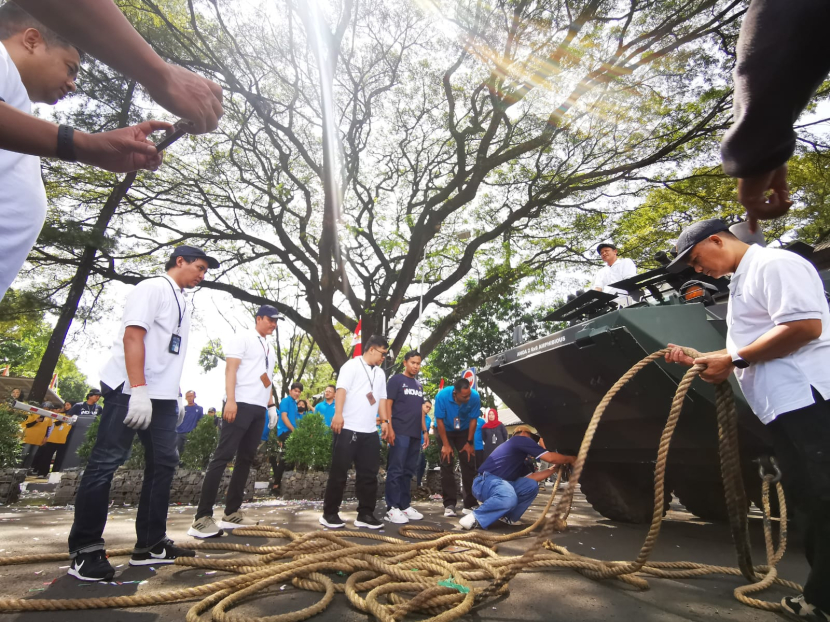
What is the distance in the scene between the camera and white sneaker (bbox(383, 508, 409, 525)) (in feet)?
18.2

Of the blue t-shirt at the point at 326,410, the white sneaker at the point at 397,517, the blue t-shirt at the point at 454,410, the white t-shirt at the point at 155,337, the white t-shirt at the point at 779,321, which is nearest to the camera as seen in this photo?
the white t-shirt at the point at 779,321

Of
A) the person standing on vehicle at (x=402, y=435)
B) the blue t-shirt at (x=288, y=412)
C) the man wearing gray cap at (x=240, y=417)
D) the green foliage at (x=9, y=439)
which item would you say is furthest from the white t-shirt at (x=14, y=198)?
the blue t-shirt at (x=288, y=412)

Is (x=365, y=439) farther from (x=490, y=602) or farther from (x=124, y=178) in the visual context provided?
(x=124, y=178)

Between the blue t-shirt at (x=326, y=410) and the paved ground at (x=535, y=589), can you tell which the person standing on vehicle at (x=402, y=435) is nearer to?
the paved ground at (x=535, y=589)

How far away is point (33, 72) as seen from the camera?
4.41 ft

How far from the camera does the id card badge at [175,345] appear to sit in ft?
11.1

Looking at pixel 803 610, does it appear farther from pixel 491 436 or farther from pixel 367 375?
pixel 491 436

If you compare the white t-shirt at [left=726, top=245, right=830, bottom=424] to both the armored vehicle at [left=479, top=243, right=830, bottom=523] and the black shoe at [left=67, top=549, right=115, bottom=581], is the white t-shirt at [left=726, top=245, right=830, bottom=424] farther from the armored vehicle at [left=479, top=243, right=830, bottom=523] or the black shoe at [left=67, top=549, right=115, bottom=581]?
the black shoe at [left=67, top=549, right=115, bottom=581]

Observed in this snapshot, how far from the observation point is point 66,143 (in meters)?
1.15

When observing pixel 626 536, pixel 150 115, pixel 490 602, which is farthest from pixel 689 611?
pixel 150 115

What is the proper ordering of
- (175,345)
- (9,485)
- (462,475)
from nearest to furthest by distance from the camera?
(175,345)
(9,485)
(462,475)

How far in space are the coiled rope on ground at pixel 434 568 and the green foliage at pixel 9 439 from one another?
4.34 m

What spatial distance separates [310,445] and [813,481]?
23.9 ft

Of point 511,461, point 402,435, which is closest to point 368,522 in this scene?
point 402,435
